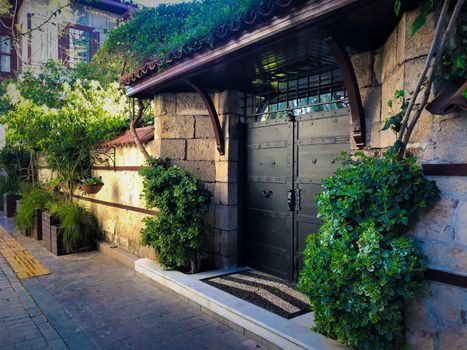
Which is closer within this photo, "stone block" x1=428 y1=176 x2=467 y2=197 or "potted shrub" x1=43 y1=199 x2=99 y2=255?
"stone block" x1=428 y1=176 x2=467 y2=197

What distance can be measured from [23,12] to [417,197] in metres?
14.4

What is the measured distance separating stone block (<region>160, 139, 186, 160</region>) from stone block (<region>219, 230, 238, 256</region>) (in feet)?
4.22

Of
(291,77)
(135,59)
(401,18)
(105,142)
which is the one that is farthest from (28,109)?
(401,18)

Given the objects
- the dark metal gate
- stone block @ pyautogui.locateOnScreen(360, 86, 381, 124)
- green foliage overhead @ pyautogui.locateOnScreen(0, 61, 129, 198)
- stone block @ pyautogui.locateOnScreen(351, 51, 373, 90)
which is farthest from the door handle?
green foliage overhead @ pyautogui.locateOnScreen(0, 61, 129, 198)

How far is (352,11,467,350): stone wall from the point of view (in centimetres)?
230

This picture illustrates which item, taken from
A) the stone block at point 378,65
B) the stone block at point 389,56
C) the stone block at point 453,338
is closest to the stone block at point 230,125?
the stone block at point 378,65

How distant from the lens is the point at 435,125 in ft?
8.09

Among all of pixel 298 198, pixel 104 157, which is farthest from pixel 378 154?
pixel 104 157

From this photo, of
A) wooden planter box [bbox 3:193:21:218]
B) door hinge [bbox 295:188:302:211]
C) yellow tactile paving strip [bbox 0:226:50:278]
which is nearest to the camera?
door hinge [bbox 295:188:302:211]

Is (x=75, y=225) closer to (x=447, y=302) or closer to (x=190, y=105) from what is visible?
(x=190, y=105)

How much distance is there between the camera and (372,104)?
11.1 ft

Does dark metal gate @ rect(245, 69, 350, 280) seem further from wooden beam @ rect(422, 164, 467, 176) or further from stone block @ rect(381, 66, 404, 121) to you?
wooden beam @ rect(422, 164, 467, 176)

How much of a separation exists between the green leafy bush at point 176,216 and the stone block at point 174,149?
52 centimetres

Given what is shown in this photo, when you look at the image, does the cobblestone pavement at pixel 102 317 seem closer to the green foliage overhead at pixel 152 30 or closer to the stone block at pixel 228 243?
the stone block at pixel 228 243
